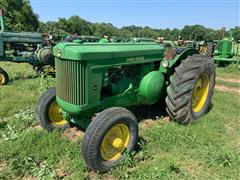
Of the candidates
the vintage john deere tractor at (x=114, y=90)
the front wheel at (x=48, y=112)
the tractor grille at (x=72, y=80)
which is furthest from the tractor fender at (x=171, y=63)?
the front wheel at (x=48, y=112)

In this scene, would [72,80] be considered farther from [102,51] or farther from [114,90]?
[114,90]

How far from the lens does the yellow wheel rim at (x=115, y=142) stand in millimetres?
3680

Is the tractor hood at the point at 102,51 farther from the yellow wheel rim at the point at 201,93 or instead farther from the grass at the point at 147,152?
the grass at the point at 147,152

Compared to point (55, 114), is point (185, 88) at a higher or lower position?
higher

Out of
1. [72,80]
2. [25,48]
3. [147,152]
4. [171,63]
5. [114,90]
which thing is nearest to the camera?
[72,80]

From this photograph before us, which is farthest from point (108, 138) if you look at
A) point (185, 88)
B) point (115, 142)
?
point (185, 88)

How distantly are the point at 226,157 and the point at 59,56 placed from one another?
271 cm

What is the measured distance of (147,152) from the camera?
4023 millimetres

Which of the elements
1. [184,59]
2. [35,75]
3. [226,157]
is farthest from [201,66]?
[35,75]

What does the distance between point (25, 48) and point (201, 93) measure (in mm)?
7326

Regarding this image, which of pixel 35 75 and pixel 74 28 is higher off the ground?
pixel 74 28

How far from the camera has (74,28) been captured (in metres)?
55.2

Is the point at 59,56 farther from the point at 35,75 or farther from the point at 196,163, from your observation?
the point at 35,75

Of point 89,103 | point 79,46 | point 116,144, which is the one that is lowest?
point 116,144
